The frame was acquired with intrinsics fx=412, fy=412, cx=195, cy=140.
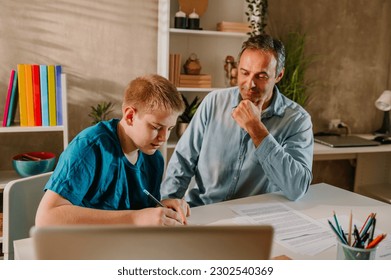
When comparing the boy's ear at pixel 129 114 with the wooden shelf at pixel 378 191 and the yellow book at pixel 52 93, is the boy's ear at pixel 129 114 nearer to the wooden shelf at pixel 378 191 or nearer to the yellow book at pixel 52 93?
the yellow book at pixel 52 93

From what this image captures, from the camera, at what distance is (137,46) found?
2805 mm

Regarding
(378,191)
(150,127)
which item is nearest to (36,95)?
(150,127)

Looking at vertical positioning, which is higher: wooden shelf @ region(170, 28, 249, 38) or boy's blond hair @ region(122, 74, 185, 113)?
wooden shelf @ region(170, 28, 249, 38)

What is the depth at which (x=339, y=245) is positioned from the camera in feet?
3.22

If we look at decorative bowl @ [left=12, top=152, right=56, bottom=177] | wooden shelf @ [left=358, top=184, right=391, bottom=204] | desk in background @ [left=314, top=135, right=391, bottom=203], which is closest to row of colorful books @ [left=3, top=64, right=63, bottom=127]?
decorative bowl @ [left=12, top=152, right=56, bottom=177]

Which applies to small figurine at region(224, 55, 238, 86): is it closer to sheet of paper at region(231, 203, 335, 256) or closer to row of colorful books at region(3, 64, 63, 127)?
row of colorful books at region(3, 64, 63, 127)

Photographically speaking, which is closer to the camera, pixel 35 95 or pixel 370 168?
pixel 35 95

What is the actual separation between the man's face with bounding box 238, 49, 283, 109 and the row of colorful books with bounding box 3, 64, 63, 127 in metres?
1.16

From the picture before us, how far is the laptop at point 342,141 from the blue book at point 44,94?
190 centimetres

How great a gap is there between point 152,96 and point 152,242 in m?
0.63

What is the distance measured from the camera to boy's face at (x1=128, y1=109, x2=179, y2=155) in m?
1.18

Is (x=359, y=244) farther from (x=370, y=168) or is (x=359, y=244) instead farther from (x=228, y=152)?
(x=370, y=168)
